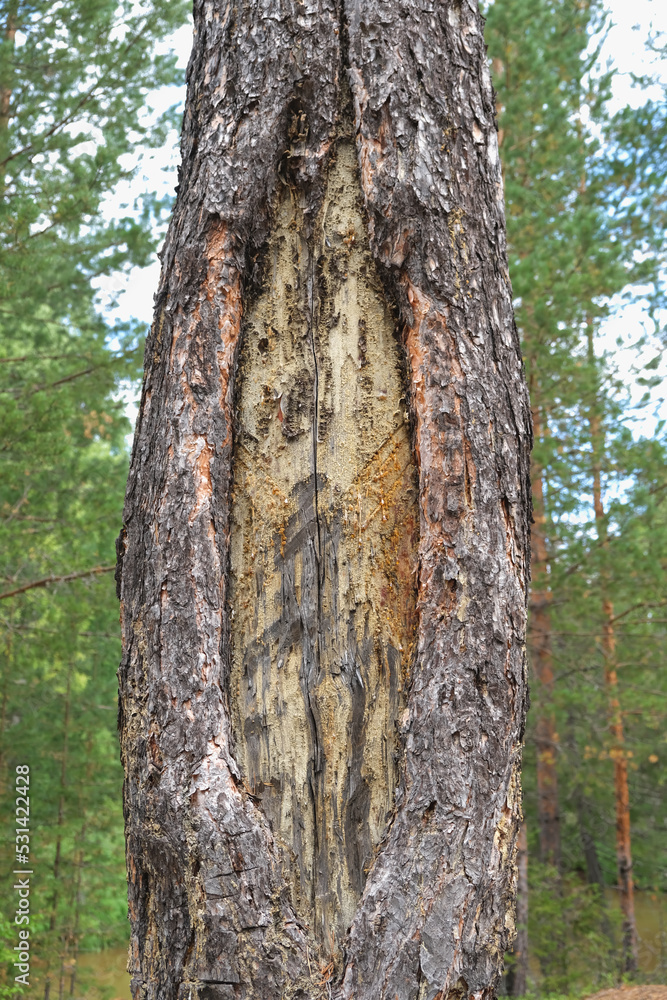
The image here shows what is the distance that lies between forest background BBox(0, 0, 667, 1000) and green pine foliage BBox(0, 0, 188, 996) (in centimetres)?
3

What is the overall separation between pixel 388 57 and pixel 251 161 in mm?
403

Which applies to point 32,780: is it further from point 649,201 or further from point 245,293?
point 649,201

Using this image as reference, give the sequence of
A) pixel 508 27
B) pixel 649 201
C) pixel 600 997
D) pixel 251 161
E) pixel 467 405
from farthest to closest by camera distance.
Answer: pixel 649 201 < pixel 508 27 < pixel 600 997 < pixel 251 161 < pixel 467 405

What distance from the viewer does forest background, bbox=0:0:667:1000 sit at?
6.44 m

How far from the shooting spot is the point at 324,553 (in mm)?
1660

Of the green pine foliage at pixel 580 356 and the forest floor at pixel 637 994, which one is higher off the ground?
the green pine foliage at pixel 580 356

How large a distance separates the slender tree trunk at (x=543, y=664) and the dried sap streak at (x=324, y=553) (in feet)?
20.5

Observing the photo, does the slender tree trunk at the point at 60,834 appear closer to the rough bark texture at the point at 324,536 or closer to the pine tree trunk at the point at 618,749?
the pine tree trunk at the point at 618,749

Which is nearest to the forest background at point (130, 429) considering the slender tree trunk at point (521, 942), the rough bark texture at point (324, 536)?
the slender tree trunk at point (521, 942)

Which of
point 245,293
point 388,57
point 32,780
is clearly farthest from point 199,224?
point 32,780

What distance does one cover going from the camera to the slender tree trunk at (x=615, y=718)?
8156 millimetres

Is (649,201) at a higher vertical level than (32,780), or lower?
higher

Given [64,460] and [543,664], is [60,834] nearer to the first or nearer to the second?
[64,460]

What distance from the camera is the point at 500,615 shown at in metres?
1.52
